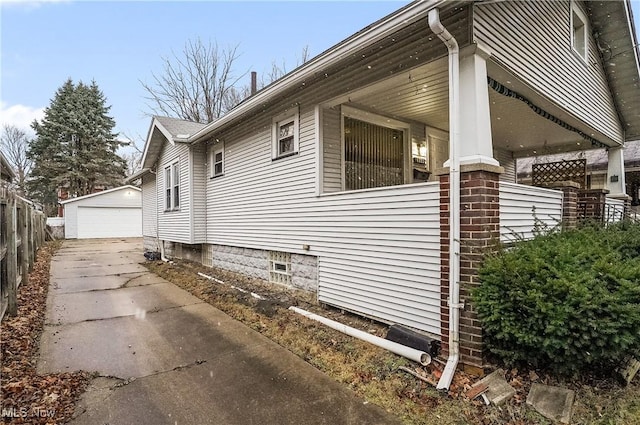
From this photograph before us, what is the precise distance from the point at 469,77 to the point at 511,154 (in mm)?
7805

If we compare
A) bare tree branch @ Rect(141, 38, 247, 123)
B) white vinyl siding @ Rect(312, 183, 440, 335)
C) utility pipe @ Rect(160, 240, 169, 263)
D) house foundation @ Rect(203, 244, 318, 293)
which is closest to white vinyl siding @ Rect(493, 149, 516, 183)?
white vinyl siding @ Rect(312, 183, 440, 335)

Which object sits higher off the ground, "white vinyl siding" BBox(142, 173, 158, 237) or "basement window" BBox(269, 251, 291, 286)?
"white vinyl siding" BBox(142, 173, 158, 237)

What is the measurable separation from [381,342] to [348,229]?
175 centimetres

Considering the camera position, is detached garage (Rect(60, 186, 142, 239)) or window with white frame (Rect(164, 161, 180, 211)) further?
detached garage (Rect(60, 186, 142, 239))

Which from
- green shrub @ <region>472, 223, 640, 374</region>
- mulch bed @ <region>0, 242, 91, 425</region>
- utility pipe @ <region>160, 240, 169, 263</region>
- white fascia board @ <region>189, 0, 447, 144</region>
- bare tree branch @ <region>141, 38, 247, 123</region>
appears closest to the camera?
green shrub @ <region>472, 223, 640, 374</region>

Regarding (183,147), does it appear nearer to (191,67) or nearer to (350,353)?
(350,353)

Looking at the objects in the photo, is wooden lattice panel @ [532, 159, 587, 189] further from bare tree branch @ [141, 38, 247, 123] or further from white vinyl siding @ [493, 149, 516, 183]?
bare tree branch @ [141, 38, 247, 123]

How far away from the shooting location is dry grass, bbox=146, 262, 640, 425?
8.84 ft

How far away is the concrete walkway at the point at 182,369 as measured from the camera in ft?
9.40

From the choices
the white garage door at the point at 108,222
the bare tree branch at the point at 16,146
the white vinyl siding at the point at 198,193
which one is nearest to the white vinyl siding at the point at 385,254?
the white vinyl siding at the point at 198,193

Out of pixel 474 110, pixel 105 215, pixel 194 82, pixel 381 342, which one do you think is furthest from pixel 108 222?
pixel 474 110

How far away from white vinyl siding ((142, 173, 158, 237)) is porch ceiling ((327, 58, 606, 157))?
34.5ft

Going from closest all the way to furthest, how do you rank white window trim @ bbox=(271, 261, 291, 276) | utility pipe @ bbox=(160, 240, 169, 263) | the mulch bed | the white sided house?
the mulch bed < the white sided house < white window trim @ bbox=(271, 261, 291, 276) < utility pipe @ bbox=(160, 240, 169, 263)

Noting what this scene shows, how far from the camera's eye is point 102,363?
153 inches
